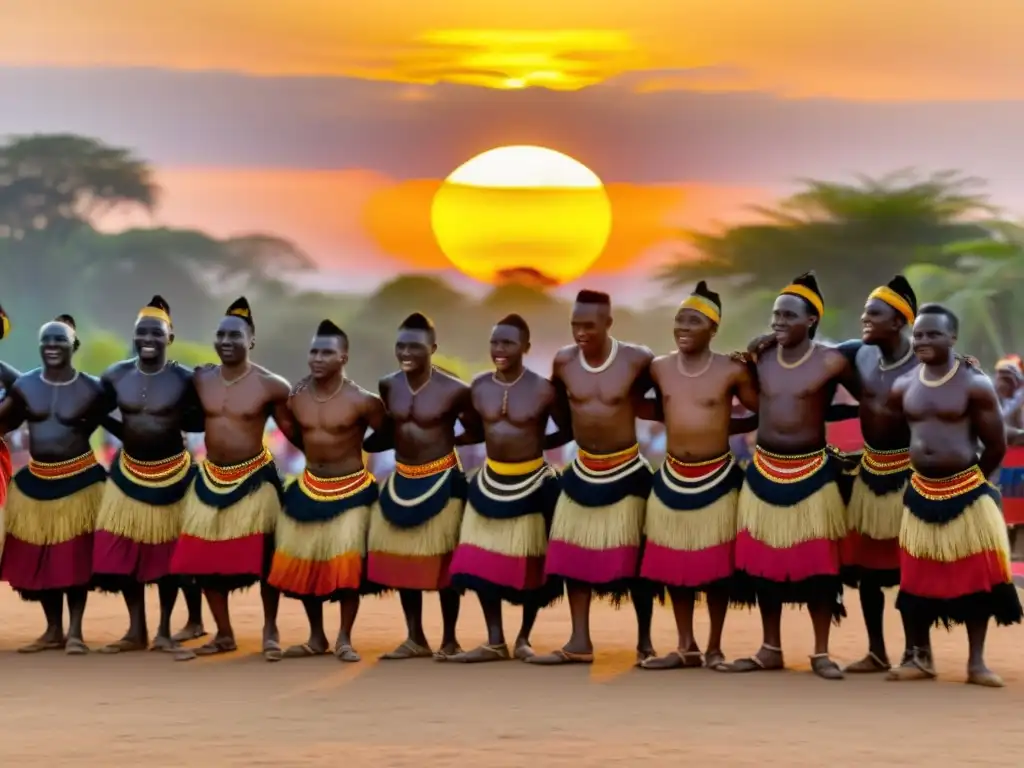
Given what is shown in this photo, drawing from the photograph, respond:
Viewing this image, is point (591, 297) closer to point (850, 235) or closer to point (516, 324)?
point (516, 324)

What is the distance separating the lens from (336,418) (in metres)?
10.3

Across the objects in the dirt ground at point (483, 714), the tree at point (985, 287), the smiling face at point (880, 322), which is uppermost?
the tree at point (985, 287)

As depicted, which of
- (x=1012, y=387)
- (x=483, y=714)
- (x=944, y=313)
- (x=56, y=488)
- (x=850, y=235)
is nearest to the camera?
(x=483, y=714)

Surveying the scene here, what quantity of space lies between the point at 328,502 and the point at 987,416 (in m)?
3.50

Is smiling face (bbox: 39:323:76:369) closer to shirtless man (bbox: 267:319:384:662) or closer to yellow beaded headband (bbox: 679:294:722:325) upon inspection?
shirtless man (bbox: 267:319:384:662)

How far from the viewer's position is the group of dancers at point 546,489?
9352mm

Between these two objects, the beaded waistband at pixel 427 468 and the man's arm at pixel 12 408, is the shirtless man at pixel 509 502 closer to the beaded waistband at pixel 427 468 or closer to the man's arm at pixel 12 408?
the beaded waistband at pixel 427 468

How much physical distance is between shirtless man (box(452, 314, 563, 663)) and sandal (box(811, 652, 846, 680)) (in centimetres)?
144

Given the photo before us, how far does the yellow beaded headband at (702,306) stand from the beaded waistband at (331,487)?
6.65ft

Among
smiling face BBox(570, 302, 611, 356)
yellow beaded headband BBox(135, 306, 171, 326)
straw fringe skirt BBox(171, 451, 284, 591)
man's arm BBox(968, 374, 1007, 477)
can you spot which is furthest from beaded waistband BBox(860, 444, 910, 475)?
yellow beaded headband BBox(135, 306, 171, 326)

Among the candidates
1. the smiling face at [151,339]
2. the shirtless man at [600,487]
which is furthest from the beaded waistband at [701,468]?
the smiling face at [151,339]

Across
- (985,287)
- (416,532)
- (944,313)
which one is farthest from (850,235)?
(944,313)

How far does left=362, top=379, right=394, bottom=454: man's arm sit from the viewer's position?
1041cm

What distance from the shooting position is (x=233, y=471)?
1045 centimetres
